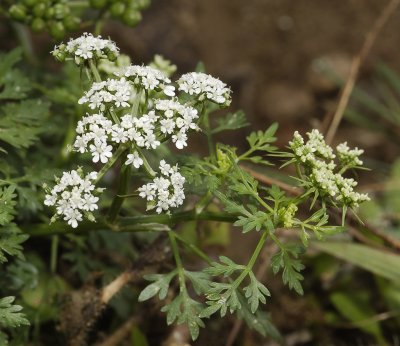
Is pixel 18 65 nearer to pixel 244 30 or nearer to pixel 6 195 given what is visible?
pixel 6 195

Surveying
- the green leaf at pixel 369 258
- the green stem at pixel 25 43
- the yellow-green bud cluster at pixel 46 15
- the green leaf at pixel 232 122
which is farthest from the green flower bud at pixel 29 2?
the green leaf at pixel 369 258

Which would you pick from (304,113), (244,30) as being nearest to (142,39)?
(244,30)

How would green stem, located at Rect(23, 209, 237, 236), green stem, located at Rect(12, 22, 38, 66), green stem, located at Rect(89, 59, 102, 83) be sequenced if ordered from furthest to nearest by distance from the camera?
green stem, located at Rect(12, 22, 38, 66) < green stem, located at Rect(23, 209, 237, 236) < green stem, located at Rect(89, 59, 102, 83)

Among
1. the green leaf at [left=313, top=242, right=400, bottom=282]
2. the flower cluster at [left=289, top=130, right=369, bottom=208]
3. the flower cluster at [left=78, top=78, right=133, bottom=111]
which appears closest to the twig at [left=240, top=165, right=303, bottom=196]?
the green leaf at [left=313, top=242, right=400, bottom=282]

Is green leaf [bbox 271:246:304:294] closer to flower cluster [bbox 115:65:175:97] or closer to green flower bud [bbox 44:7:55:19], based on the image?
flower cluster [bbox 115:65:175:97]

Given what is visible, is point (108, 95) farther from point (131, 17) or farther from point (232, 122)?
point (131, 17)

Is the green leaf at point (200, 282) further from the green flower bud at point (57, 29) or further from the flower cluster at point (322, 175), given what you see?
the green flower bud at point (57, 29)
